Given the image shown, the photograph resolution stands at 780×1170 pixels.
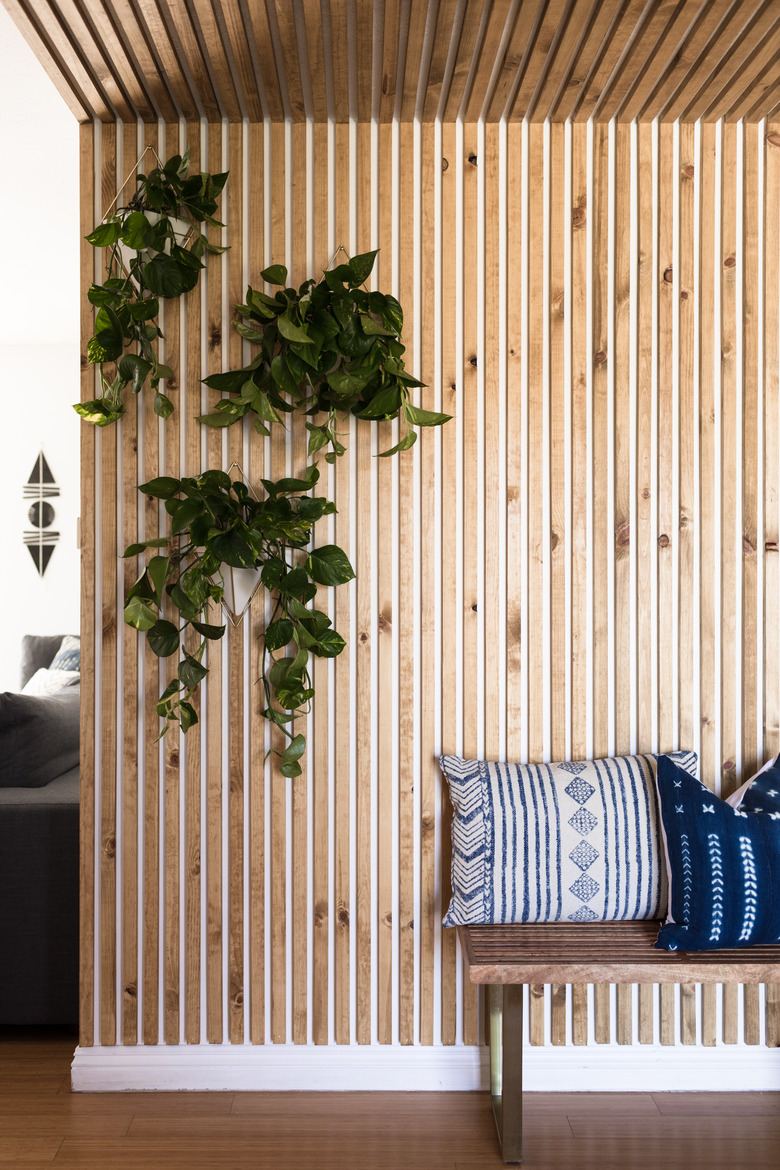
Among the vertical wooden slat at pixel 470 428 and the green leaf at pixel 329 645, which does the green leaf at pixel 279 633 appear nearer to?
the green leaf at pixel 329 645

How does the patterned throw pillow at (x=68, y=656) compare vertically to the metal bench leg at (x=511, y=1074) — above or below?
above

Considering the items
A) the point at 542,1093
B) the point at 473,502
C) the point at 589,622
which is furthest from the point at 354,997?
the point at 473,502

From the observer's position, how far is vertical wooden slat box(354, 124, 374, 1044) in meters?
2.31

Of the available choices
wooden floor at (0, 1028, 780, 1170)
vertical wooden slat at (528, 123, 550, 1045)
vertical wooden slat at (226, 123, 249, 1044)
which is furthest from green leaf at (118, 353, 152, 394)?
wooden floor at (0, 1028, 780, 1170)

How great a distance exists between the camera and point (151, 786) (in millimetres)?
2334

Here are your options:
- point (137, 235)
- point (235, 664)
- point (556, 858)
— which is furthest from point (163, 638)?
point (556, 858)

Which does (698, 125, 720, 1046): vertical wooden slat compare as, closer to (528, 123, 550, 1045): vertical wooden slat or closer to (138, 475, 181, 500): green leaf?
(528, 123, 550, 1045): vertical wooden slat

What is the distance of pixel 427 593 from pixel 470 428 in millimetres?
461

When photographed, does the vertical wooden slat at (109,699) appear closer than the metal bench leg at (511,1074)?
No

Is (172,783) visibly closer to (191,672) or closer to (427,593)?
(191,672)

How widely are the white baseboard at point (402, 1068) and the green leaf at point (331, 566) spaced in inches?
49.3

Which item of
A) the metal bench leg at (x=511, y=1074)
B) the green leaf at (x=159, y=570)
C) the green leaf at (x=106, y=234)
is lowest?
the metal bench leg at (x=511, y=1074)

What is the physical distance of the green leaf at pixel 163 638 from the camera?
2.22 metres

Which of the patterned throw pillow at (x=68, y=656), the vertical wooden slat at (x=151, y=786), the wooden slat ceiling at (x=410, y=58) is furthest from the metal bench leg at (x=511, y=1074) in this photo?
the patterned throw pillow at (x=68, y=656)
